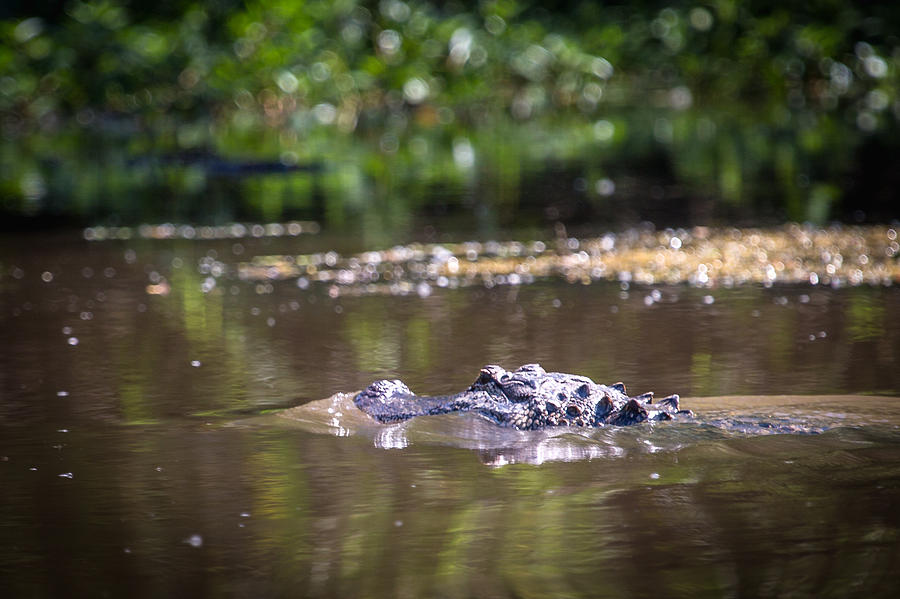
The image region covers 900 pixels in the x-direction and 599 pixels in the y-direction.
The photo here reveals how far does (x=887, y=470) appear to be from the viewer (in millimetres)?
5918

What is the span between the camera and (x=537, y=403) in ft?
21.8

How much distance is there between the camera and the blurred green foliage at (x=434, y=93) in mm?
19297

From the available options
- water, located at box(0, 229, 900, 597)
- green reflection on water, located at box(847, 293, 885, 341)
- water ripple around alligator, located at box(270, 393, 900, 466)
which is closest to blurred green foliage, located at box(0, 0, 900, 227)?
green reflection on water, located at box(847, 293, 885, 341)

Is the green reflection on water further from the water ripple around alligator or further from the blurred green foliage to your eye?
the blurred green foliage

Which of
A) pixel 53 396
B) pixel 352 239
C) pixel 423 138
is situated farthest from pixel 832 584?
pixel 423 138

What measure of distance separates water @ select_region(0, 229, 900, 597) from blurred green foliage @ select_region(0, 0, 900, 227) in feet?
25.3

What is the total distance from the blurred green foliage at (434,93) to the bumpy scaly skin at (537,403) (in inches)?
400

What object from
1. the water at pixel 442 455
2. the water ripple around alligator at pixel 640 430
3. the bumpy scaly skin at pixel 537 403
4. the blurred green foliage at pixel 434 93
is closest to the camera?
the water at pixel 442 455

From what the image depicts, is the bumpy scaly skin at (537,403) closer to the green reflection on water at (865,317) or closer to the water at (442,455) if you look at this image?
the water at (442,455)

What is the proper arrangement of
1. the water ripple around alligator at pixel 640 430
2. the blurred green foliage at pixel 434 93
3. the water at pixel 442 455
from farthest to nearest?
the blurred green foliage at pixel 434 93, the water ripple around alligator at pixel 640 430, the water at pixel 442 455

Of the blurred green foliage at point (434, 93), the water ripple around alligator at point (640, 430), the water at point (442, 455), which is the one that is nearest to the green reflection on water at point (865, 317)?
the water at point (442, 455)

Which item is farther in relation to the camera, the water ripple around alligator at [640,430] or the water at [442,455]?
the water ripple around alligator at [640,430]

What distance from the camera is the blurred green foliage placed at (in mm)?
19297

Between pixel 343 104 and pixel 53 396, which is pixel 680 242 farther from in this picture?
pixel 343 104
